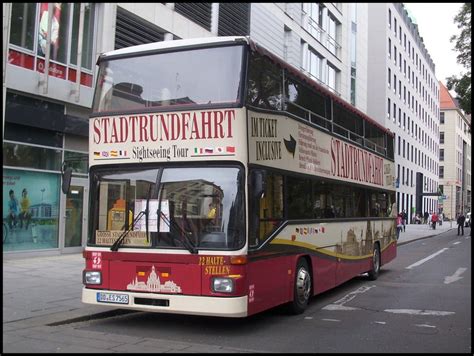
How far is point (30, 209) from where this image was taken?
1523cm

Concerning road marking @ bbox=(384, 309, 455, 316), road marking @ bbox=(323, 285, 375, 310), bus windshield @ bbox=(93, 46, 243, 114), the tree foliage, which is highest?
the tree foliage

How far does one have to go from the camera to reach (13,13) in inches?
571

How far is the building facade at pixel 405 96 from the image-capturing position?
194ft

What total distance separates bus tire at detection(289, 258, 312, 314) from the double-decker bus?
3 centimetres

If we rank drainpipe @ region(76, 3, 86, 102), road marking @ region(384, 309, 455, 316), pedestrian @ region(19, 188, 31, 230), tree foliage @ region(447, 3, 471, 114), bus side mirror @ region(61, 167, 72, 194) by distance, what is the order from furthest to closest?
1. tree foliage @ region(447, 3, 471, 114)
2. drainpipe @ region(76, 3, 86, 102)
3. pedestrian @ region(19, 188, 31, 230)
4. road marking @ region(384, 309, 455, 316)
5. bus side mirror @ region(61, 167, 72, 194)

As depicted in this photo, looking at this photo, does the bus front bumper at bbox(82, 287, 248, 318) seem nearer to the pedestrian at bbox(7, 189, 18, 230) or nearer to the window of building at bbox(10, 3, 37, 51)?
the pedestrian at bbox(7, 189, 18, 230)

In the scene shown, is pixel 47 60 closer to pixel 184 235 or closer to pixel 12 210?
pixel 12 210

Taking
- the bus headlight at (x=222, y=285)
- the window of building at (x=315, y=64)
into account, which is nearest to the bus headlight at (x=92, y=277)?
the bus headlight at (x=222, y=285)

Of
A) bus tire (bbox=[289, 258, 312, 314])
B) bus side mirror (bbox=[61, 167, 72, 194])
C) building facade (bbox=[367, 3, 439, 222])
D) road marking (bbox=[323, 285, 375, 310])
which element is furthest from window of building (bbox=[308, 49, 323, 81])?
bus side mirror (bbox=[61, 167, 72, 194])

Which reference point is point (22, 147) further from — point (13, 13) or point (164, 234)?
point (164, 234)

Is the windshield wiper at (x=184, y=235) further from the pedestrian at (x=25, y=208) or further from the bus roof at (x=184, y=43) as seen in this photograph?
the pedestrian at (x=25, y=208)

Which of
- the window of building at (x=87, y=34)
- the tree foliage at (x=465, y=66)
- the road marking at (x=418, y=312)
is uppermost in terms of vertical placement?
the tree foliage at (x=465, y=66)

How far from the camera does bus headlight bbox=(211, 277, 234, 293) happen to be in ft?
23.1

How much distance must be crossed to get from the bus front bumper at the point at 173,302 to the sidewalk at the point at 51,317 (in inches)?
17.6
